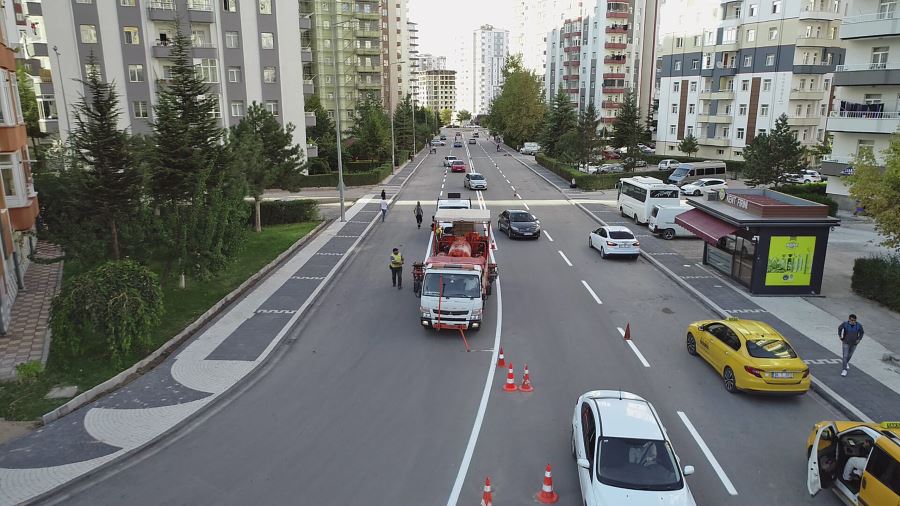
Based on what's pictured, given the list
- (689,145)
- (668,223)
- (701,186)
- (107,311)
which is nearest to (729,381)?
(107,311)

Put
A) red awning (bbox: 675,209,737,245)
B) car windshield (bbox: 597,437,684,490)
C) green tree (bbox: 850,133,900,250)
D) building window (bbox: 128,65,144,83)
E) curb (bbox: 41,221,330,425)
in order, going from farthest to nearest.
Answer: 1. building window (bbox: 128,65,144,83)
2. red awning (bbox: 675,209,737,245)
3. green tree (bbox: 850,133,900,250)
4. curb (bbox: 41,221,330,425)
5. car windshield (bbox: 597,437,684,490)

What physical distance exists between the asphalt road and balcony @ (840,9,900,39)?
2715 centimetres

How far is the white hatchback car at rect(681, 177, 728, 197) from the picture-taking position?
4828 cm

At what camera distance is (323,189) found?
5481 centimetres

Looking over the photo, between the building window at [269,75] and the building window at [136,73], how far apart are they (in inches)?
373

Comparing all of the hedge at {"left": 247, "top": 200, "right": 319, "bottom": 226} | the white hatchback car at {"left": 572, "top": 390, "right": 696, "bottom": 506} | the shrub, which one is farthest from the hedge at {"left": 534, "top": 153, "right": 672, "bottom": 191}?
the white hatchback car at {"left": 572, "top": 390, "right": 696, "bottom": 506}

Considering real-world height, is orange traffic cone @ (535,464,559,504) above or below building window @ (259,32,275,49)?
below

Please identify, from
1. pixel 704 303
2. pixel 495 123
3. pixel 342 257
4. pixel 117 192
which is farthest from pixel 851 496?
pixel 495 123

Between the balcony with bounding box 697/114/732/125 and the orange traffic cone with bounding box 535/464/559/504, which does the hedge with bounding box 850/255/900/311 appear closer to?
the orange traffic cone with bounding box 535/464/559/504

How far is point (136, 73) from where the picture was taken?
47062mm

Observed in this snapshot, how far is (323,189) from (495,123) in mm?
71140

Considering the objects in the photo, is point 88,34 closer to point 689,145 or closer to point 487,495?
point 487,495

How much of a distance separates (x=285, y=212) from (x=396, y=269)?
57.5 ft

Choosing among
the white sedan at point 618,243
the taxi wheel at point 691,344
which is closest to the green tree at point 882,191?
the white sedan at point 618,243
